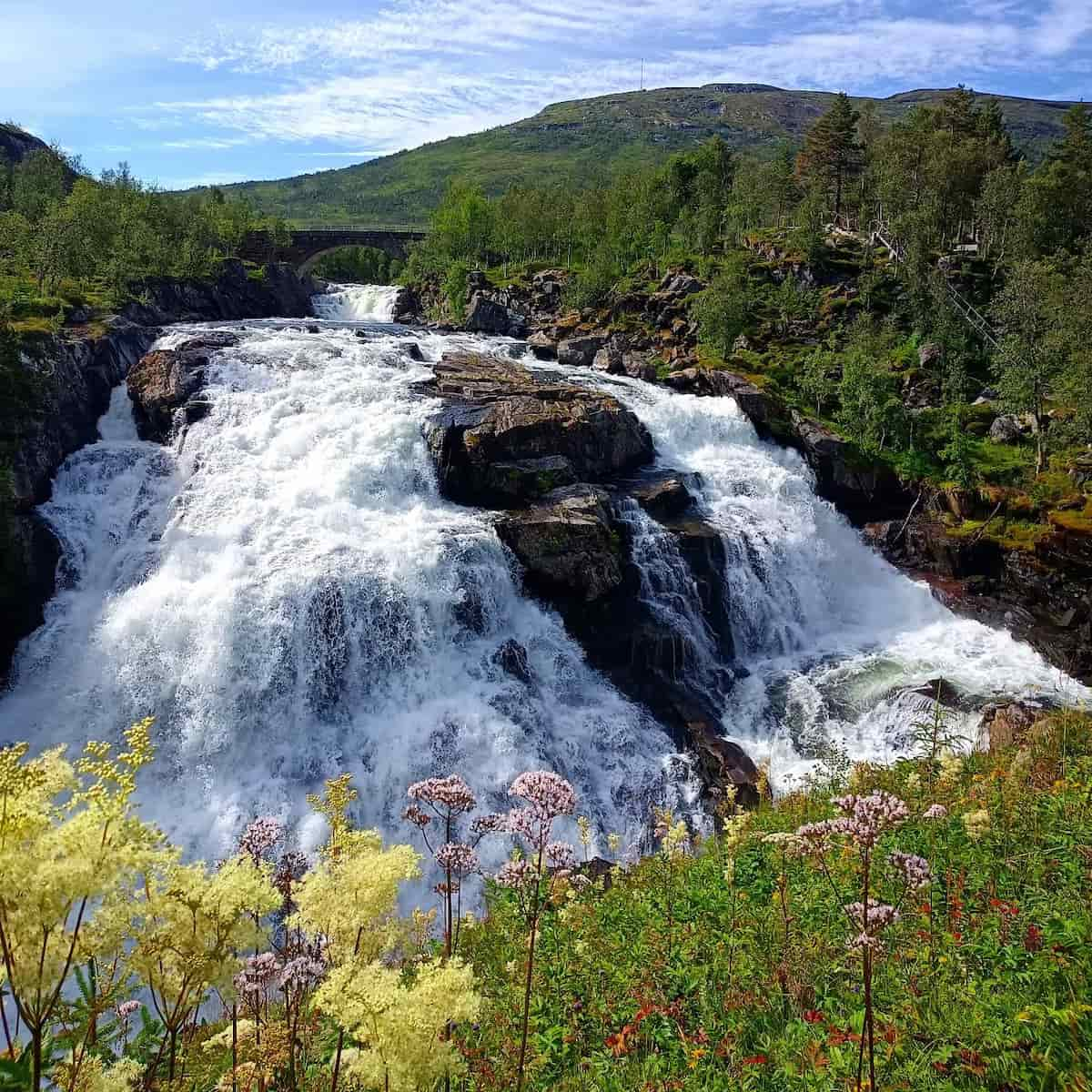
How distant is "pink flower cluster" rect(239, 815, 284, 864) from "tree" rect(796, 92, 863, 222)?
2834 inches

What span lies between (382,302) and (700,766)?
6131 centimetres

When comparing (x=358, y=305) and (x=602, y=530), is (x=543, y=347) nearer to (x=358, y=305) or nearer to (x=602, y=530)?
(x=358, y=305)

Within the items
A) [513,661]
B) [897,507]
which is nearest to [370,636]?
[513,661]

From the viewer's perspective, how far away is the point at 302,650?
64.4 feet

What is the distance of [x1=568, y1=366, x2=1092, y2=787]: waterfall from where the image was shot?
20500 millimetres

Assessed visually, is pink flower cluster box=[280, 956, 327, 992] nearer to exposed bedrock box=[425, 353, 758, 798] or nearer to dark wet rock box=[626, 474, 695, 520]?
exposed bedrock box=[425, 353, 758, 798]

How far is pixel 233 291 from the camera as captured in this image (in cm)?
5522

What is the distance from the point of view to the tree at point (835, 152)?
6297 centimetres

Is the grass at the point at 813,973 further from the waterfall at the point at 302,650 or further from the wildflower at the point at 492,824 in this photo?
the waterfall at the point at 302,650

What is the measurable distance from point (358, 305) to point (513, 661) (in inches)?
2278

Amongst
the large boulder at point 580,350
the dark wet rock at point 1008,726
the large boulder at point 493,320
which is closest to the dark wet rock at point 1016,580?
the dark wet rock at point 1008,726

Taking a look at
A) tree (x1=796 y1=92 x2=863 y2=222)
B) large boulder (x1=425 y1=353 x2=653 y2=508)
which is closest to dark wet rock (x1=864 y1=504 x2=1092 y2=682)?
large boulder (x1=425 y1=353 x2=653 y2=508)

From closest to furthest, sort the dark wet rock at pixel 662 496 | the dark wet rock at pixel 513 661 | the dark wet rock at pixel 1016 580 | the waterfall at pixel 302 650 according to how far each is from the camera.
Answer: the waterfall at pixel 302 650, the dark wet rock at pixel 513 661, the dark wet rock at pixel 1016 580, the dark wet rock at pixel 662 496

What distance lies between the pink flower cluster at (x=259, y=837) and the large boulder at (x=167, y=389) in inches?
1096
